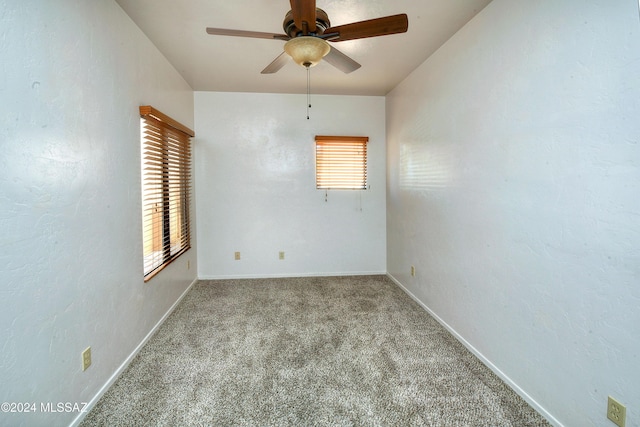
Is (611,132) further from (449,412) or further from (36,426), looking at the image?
(36,426)

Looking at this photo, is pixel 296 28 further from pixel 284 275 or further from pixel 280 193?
pixel 284 275

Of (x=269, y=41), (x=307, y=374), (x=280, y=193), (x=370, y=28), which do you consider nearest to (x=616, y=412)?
(x=307, y=374)

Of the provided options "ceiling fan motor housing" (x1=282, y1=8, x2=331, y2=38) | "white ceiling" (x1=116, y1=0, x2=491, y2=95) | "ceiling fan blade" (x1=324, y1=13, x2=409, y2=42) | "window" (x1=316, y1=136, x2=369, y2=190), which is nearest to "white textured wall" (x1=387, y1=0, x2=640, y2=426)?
"white ceiling" (x1=116, y1=0, x2=491, y2=95)

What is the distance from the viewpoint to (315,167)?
3.91 meters

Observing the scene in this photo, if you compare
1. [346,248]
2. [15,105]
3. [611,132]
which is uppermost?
[15,105]

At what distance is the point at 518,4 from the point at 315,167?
2.64 m

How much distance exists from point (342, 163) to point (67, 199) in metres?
3.04

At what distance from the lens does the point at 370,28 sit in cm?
154

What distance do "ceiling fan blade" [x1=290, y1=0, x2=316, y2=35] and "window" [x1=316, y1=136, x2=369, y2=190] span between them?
93.3 inches

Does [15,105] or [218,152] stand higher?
[218,152]

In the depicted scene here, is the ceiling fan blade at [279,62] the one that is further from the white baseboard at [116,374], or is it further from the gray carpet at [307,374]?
the white baseboard at [116,374]

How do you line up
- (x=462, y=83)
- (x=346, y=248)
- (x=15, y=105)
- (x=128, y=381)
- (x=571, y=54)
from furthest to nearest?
(x=346, y=248)
(x=462, y=83)
(x=128, y=381)
(x=571, y=54)
(x=15, y=105)

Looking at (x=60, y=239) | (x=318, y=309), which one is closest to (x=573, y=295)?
(x=318, y=309)

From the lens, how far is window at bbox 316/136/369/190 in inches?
154
